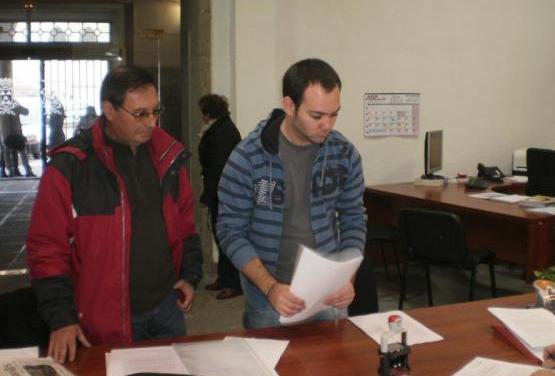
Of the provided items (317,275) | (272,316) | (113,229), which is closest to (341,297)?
(317,275)

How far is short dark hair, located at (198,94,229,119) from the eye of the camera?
479 cm

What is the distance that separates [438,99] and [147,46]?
3311 mm

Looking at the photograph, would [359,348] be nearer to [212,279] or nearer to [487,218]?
[487,218]

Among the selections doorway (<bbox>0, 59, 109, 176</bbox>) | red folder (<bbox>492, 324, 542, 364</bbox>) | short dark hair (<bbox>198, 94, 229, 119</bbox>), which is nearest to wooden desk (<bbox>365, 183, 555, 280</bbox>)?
short dark hair (<bbox>198, 94, 229, 119</bbox>)

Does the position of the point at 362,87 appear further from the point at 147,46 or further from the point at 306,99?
the point at 306,99

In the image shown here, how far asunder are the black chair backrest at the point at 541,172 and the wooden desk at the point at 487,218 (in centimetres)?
28

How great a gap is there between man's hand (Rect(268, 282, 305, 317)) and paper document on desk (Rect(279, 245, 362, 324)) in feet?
0.06

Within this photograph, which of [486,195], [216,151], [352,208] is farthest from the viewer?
[486,195]

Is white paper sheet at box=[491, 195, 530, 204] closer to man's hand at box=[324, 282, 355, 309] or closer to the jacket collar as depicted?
the jacket collar

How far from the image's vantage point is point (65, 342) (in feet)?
5.73

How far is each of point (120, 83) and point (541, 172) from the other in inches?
175

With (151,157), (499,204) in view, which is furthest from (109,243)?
(499,204)

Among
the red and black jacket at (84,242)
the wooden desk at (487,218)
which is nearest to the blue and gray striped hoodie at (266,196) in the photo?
the red and black jacket at (84,242)

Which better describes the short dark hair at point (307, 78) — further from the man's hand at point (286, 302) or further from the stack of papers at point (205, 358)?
the stack of papers at point (205, 358)
